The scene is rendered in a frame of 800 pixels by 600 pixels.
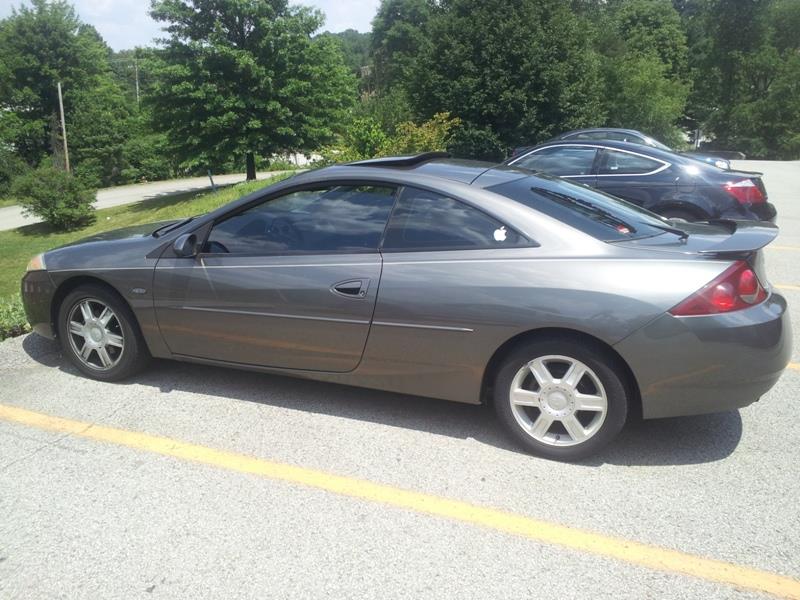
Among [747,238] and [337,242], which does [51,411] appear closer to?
[337,242]

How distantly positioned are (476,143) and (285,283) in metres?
18.6

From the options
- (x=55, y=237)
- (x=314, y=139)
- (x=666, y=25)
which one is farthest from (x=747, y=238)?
(x=666, y=25)

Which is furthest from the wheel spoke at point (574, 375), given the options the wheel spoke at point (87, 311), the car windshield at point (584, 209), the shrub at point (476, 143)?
the shrub at point (476, 143)

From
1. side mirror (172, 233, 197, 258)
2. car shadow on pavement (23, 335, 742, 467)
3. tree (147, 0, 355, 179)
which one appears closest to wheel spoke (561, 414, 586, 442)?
car shadow on pavement (23, 335, 742, 467)

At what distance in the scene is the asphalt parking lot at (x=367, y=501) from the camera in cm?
239

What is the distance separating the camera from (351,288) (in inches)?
136

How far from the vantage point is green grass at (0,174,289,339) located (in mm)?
18281

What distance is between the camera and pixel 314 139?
24688 mm

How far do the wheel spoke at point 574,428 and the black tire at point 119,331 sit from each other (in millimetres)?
2708

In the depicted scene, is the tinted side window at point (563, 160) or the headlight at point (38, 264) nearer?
the headlight at point (38, 264)

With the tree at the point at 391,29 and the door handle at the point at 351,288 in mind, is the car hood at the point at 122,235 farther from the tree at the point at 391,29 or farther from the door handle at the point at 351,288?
the tree at the point at 391,29

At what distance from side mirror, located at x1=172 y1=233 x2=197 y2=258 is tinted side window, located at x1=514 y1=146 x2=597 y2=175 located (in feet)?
17.6

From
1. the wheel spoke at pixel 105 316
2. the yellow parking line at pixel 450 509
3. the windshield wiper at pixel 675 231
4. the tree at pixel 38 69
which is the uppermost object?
the tree at pixel 38 69

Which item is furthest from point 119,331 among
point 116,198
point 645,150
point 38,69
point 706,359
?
point 38,69
